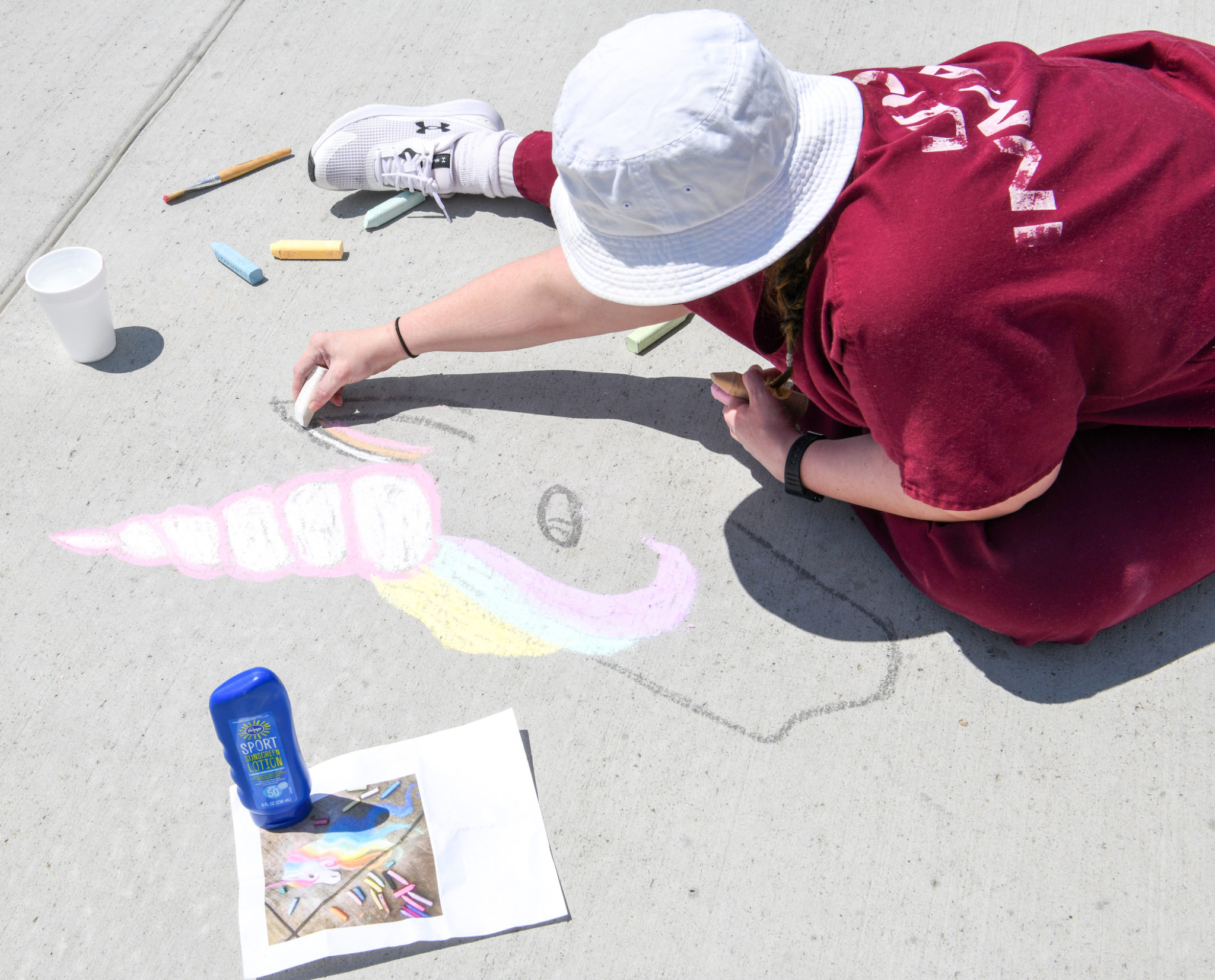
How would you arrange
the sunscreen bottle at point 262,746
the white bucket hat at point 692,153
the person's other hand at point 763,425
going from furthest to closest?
the person's other hand at point 763,425, the sunscreen bottle at point 262,746, the white bucket hat at point 692,153

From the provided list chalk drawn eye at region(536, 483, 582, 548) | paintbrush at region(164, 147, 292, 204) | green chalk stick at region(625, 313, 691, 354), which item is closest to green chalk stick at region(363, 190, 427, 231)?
paintbrush at region(164, 147, 292, 204)

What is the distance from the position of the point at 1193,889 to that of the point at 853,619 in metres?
0.63

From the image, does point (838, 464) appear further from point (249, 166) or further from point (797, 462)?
point (249, 166)

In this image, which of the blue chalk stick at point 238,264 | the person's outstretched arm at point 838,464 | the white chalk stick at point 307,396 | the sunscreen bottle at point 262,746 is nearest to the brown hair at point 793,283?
the person's outstretched arm at point 838,464

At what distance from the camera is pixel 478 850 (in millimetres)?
1503

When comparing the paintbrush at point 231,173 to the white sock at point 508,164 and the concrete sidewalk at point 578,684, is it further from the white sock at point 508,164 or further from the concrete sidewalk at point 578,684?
the white sock at point 508,164

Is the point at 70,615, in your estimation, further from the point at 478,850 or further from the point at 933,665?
the point at 933,665

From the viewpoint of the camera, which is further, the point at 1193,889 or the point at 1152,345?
the point at 1193,889

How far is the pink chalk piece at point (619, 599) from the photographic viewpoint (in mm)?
1770

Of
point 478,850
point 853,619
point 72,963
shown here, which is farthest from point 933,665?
point 72,963

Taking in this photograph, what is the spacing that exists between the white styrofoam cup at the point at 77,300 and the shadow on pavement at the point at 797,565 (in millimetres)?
525

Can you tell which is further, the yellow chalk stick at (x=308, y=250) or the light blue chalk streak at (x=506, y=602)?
the yellow chalk stick at (x=308, y=250)

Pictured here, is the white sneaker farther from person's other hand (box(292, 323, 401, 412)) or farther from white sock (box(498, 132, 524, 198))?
person's other hand (box(292, 323, 401, 412))

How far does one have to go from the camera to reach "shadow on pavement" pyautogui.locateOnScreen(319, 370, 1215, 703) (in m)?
1.67
